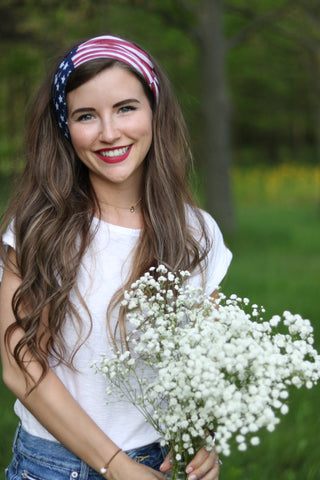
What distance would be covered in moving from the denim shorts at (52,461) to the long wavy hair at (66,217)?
283 mm

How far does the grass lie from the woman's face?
191cm

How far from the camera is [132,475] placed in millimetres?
1997

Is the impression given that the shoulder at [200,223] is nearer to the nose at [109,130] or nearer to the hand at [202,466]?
Answer: the nose at [109,130]

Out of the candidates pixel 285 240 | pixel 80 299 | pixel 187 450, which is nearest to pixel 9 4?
pixel 285 240

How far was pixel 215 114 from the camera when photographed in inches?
435

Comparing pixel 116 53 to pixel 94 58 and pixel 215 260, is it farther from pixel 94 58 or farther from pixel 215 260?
pixel 215 260

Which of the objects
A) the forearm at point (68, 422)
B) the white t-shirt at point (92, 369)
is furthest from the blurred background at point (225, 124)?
Answer: the forearm at point (68, 422)

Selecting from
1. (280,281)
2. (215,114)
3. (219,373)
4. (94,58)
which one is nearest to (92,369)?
Answer: (219,373)

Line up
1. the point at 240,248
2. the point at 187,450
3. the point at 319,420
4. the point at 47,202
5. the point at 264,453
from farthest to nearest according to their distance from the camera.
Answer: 1. the point at 240,248
2. the point at 319,420
3. the point at 264,453
4. the point at 47,202
5. the point at 187,450

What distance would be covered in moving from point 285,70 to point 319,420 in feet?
77.4

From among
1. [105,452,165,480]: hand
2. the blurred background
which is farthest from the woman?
the blurred background

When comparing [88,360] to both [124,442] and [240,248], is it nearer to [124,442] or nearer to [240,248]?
[124,442]

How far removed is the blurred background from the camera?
3.88 meters

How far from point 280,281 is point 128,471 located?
5.97m
